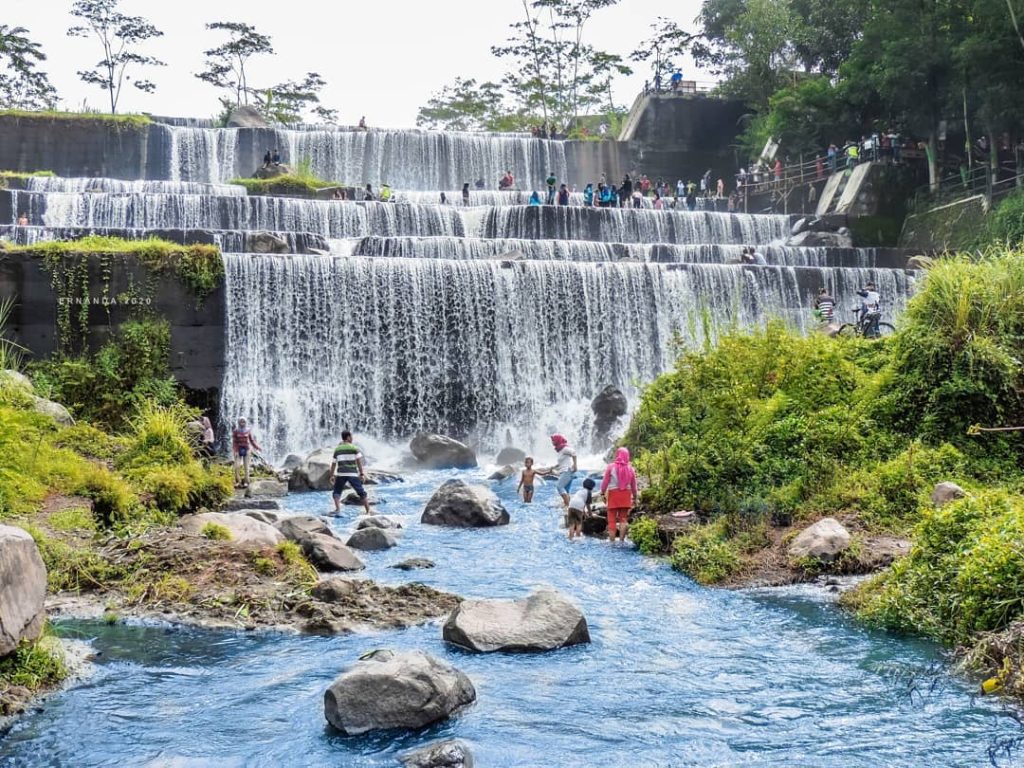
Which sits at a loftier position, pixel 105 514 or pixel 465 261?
pixel 465 261

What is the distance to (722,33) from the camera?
1868 inches

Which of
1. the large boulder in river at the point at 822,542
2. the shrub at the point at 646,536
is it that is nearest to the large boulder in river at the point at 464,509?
the shrub at the point at 646,536

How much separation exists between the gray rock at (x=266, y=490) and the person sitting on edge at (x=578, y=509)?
5310 mm

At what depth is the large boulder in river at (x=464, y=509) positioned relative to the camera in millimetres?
12797

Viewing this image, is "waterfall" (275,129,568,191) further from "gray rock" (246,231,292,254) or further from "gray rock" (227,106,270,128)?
"gray rock" (246,231,292,254)

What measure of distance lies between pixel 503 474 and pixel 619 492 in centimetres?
626

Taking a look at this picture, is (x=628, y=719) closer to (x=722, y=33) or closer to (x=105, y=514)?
(x=105, y=514)

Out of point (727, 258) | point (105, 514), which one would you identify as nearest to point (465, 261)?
point (727, 258)

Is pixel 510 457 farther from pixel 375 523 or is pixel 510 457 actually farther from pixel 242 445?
pixel 375 523

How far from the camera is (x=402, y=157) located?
35906 millimetres

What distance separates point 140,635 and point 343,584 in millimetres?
1682

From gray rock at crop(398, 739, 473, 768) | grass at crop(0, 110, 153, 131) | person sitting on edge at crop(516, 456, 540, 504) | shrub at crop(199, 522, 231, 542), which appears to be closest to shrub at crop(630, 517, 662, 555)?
person sitting on edge at crop(516, 456, 540, 504)

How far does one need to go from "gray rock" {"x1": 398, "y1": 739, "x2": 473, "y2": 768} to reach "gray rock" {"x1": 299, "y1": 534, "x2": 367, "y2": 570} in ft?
15.2

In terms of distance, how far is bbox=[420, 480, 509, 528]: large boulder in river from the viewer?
12.8 metres
